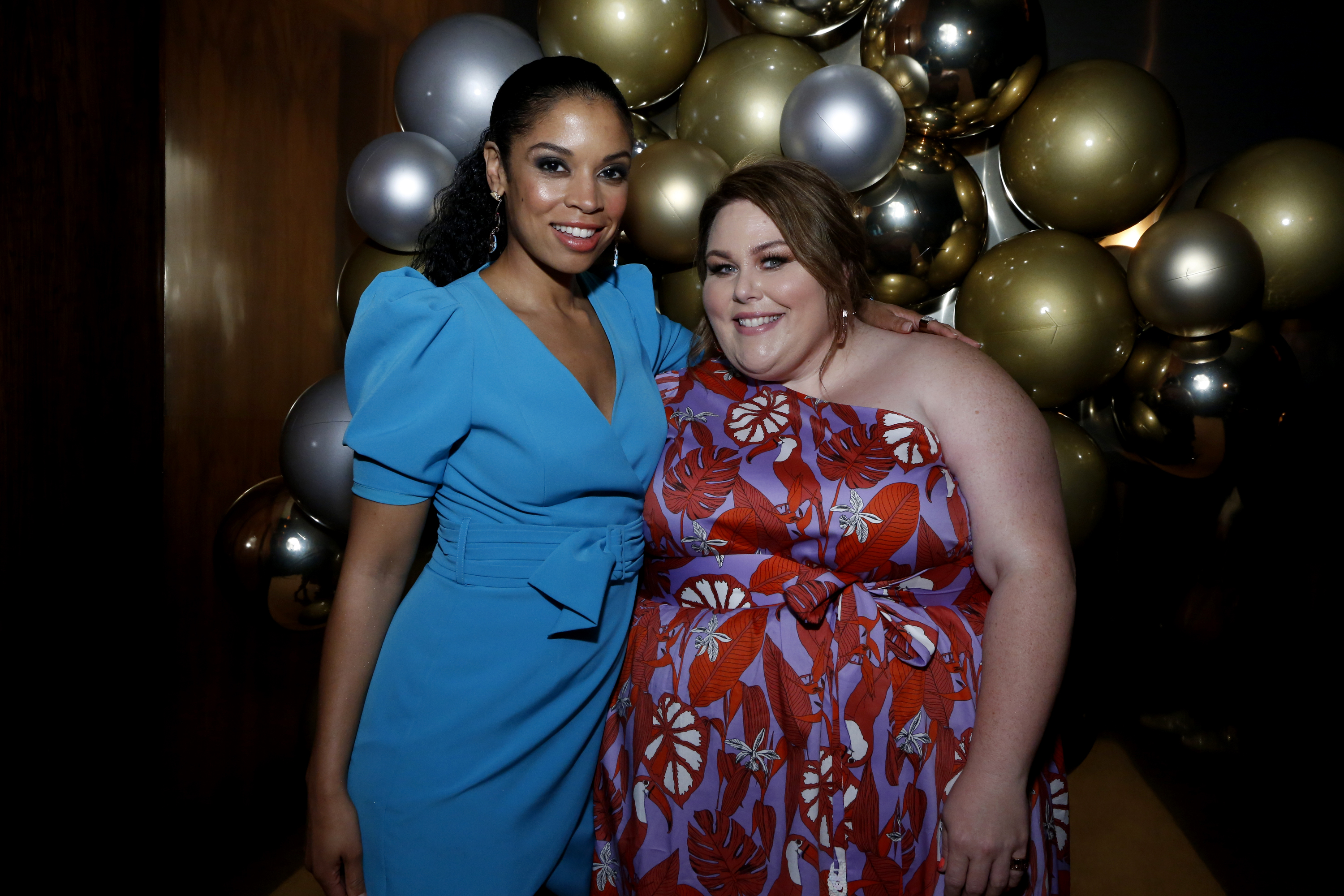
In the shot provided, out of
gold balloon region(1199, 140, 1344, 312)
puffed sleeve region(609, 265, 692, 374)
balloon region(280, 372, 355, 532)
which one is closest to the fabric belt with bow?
puffed sleeve region(609, 265, 692, 374)

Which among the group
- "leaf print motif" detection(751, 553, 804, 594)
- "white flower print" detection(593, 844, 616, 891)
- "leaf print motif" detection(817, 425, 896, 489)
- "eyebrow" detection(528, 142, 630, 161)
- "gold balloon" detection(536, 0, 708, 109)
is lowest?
"white flower print" detection(593, 844, 616, 891)

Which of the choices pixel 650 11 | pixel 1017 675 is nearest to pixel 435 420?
pixel 1017 675

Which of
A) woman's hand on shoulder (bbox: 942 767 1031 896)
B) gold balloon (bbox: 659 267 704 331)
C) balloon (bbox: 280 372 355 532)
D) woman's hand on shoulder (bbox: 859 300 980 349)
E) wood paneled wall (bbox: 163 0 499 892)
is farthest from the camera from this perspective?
wood paneled wall (bbox: 163 0 499 892)

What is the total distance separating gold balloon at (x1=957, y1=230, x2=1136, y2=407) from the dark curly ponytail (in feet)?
3.33

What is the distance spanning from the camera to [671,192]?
1872mm

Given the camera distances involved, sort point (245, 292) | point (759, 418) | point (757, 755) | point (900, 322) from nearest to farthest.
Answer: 1. point (757, 755)
2. point (759, 418)
3. point (900, 322)
4. point (245, 292)

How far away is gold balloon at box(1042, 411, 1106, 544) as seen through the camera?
1.90 m

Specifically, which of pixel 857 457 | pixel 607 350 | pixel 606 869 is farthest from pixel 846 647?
pixel 607 350

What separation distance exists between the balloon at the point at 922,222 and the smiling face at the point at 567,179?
819 mm

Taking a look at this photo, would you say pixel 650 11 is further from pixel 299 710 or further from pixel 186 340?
pixel 299 710

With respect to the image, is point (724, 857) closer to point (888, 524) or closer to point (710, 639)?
point (710, 639)

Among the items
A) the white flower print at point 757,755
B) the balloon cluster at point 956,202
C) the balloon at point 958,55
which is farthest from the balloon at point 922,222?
→ the white flower print at point 757,755

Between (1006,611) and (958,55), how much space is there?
1.40 metres

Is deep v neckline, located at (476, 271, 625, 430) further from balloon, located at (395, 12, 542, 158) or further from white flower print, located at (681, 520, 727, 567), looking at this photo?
balloon, located at (395, 12, 542, 158)
